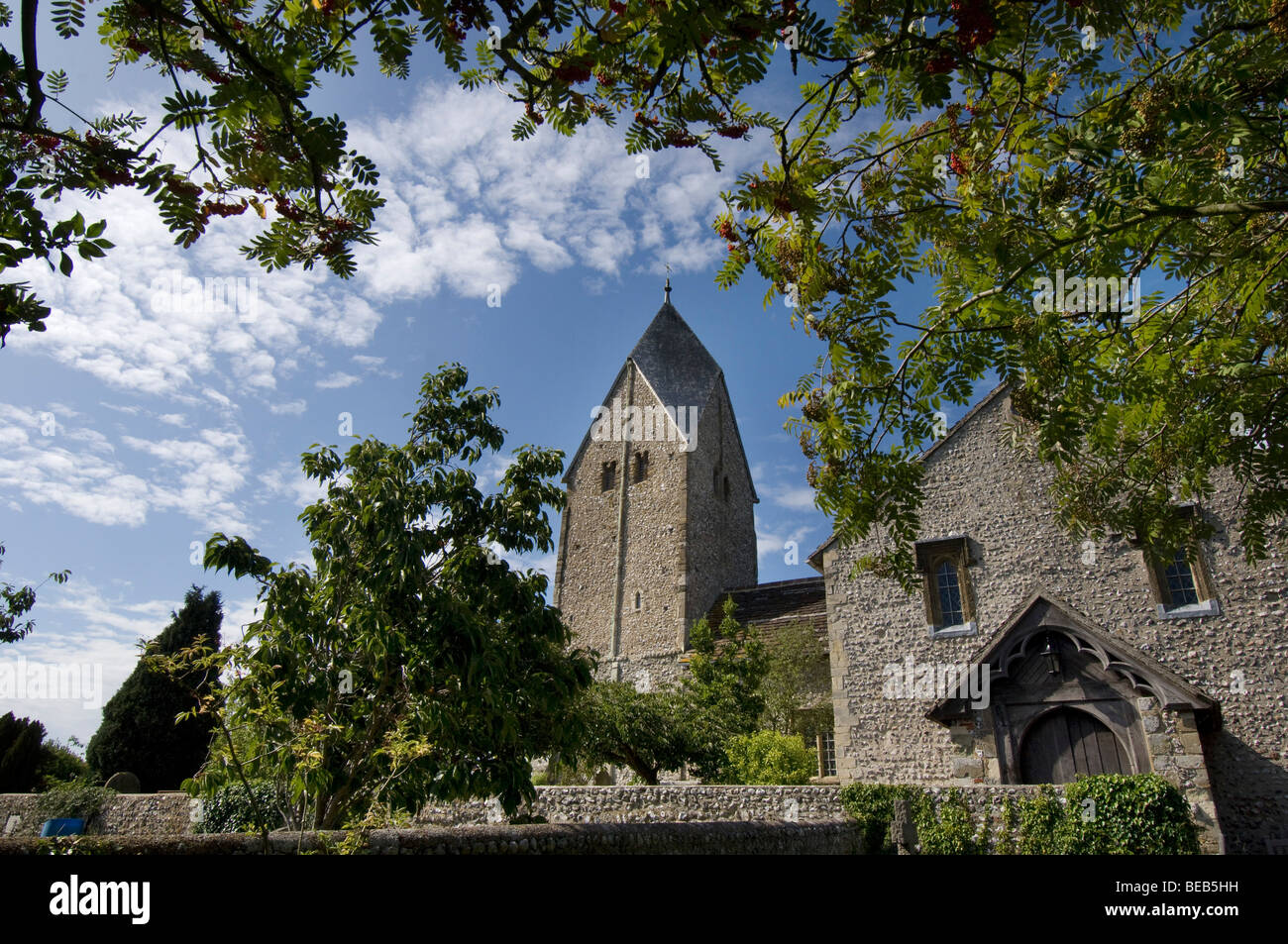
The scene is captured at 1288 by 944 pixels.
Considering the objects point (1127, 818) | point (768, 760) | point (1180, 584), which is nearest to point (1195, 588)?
point (1180, 584)

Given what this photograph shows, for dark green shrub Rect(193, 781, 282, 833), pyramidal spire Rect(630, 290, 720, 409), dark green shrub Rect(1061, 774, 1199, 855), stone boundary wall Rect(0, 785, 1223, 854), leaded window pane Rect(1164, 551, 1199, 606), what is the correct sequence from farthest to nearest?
pyramidal spire Rect(630, 290, 720, 409) → leaded window pane Rect(1164, 551, 1199, 606) → dark green shrub Rect(193, 781, 282, 833) → stone boundary wall Rect(0, 785, 1223, 854) → dark green shrub Rect(1061, 774, 1199, 855)

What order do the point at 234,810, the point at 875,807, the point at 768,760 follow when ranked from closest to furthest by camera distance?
1. the point at 875,807
2. the point at 234,810
3. the point at 768,760

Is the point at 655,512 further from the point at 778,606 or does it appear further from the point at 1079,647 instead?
the point at 1079,647

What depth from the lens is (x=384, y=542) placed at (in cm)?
729

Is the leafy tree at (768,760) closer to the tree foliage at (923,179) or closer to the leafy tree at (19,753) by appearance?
the tree foliage at (923,179)

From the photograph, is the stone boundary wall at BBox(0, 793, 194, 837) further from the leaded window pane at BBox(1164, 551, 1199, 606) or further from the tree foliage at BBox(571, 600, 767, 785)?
the leaded window pane at BBox(1164, 551, 1199, 606)

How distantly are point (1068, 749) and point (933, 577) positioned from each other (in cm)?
408

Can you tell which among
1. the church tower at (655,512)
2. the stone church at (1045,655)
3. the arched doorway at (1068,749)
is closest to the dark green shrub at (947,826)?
the stone church at (1045,655)

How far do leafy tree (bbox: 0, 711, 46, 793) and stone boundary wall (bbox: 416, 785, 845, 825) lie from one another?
17622 millimetres

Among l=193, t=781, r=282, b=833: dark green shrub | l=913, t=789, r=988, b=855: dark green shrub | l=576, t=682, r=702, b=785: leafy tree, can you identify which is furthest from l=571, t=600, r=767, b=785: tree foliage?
l=193, t=781, r=282, b=833: dark green shrub

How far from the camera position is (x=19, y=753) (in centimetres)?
2083

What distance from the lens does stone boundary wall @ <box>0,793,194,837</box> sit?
15.4 m

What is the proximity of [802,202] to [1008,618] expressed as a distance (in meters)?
13.0
